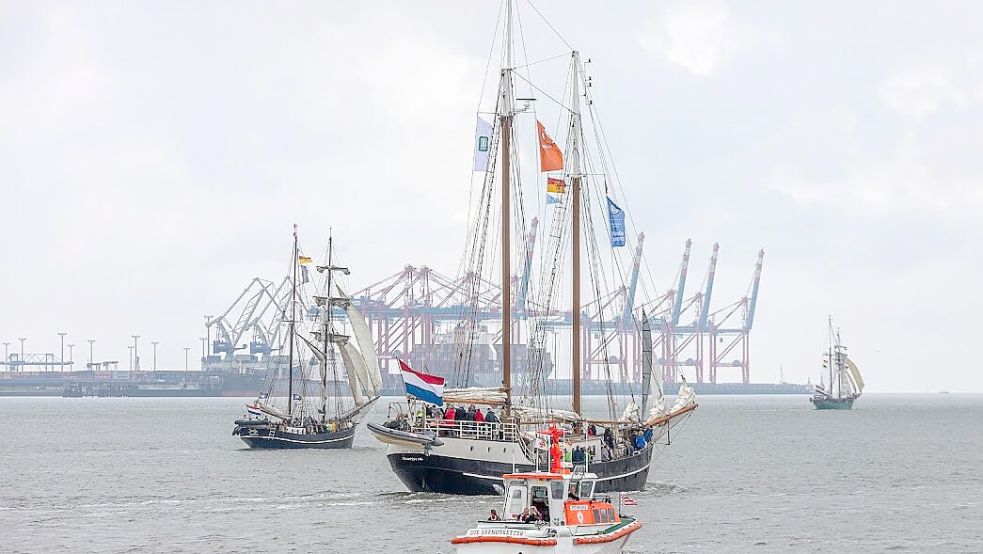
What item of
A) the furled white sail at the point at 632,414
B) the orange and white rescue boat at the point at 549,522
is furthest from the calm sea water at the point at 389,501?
the orange and white rescue boat at the point at 549,522

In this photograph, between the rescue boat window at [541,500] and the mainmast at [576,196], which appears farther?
the mainmast at [576,196]

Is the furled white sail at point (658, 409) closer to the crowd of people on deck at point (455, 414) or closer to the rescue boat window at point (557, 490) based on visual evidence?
the crowd of people on deck at point (455, 414)

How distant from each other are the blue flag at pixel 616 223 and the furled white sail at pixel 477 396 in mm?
13336

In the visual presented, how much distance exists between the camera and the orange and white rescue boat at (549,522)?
35094mm

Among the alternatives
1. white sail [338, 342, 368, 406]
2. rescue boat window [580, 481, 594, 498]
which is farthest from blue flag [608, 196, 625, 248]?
white sail [338, 342, 368, 406]

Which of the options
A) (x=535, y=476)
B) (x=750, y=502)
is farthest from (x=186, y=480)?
(x=535, y=476)

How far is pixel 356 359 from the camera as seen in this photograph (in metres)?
106

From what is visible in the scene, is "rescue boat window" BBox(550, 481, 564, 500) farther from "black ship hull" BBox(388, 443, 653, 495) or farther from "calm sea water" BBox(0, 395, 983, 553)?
"black ship hull" BBox(388, 443, 653, 495)

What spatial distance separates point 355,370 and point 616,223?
130 ft

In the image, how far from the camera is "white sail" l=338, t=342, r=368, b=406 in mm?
104688

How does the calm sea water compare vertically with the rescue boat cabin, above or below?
below

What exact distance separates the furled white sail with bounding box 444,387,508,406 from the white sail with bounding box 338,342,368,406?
45.7 meters

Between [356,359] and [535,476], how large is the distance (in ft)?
229

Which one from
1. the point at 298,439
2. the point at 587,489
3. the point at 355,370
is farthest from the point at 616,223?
the point at 355,370
